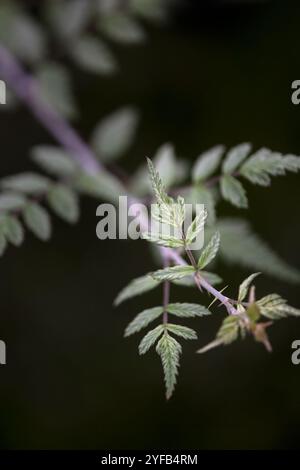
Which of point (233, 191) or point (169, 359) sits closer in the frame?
point (169, 359)

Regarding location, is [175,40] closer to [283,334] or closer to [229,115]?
[229,115]

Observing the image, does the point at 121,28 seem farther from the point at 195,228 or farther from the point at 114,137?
the point at 195,228

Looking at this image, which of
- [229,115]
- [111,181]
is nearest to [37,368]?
[111,181]

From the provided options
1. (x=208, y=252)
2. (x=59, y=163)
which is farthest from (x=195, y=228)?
(x=59, y=163)

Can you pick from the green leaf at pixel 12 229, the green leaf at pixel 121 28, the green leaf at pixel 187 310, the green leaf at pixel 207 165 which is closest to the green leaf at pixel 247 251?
the green leaf at pixel 207 165

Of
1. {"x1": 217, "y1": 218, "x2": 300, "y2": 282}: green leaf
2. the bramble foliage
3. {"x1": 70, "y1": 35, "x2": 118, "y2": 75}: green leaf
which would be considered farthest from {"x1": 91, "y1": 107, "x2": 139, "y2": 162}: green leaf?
{"x1": 217, "y1": 218, "x2": 300, "y2": 282}: green leaf

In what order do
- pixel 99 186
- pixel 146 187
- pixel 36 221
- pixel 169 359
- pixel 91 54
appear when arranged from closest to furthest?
pixel 169 359, pixel 36 221, pixel 99 186, pixel 146 187, pixel 91 54

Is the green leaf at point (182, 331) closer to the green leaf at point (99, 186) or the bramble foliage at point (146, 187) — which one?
the bramble foliage at point (146, 187)

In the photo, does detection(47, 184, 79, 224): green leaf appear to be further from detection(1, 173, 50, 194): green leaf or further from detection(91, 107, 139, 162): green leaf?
detection(91, 107, 139, 162): green leaf
